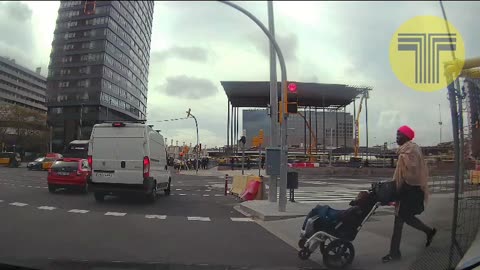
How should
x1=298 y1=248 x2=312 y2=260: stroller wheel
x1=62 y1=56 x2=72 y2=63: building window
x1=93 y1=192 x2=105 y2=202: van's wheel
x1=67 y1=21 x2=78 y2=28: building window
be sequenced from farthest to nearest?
x1=93 y1=192 x2=105 y2=202: van's wheel, x1=62 y1=56 x2=72 y2=63: building window, x1=67 y1=21 x2=78 y2=28: building window, x1=298 y1=248 x2=312 y2=260: stroller wheel

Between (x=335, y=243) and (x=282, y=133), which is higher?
(x=282, y=133)

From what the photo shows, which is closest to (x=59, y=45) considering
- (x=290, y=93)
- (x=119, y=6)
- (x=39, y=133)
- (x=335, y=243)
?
(x=119, y=6)

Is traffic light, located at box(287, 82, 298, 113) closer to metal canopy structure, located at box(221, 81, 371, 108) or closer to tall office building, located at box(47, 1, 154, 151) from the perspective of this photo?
metal canopy structure, located at box(221, 81, 371, 108)

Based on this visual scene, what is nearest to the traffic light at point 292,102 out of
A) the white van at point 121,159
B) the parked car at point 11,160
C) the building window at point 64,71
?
the white van at point 121,159

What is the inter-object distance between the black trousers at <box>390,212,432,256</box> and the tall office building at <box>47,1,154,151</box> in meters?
5.44

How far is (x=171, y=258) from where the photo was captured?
672 centimetres

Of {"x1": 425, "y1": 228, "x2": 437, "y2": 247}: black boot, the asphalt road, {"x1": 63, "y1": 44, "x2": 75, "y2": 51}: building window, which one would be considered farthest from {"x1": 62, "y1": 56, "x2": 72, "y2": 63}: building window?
{"x1": 425, "y1": 228, "x2": 437, "y2": 247}: black boot

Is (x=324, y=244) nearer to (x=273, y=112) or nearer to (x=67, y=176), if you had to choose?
(x=273, y=112)

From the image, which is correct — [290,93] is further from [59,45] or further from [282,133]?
[59,45]

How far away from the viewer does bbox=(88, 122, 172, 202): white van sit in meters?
14.7

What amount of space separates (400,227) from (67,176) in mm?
14875

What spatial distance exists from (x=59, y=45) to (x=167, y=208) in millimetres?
5702

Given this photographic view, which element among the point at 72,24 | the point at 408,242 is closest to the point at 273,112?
the point at 72,24

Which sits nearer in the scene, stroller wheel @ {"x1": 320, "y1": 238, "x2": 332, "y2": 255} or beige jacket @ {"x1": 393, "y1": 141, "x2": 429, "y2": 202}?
beige jacket @ {"x1": 393, "y1": 141, "x2": 429, "y2": 202}
